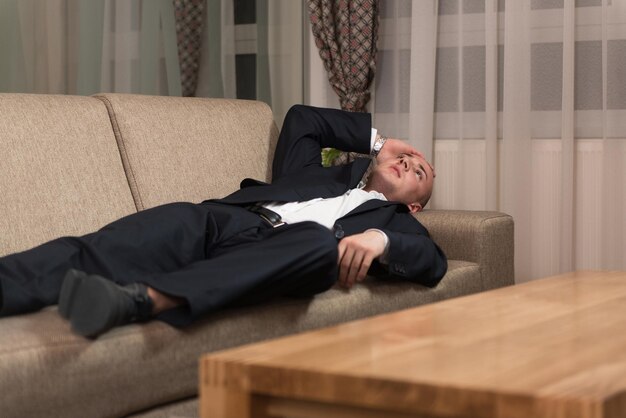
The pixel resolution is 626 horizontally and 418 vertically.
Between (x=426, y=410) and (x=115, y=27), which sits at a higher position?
(x=115, y=27)

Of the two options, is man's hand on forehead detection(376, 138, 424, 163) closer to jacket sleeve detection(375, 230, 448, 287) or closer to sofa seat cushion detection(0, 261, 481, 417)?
jacket sleeve detection(375, 230, 448, 287)

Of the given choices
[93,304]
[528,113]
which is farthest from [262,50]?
[93,304]

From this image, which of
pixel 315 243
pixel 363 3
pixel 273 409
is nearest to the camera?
pixel 273 409

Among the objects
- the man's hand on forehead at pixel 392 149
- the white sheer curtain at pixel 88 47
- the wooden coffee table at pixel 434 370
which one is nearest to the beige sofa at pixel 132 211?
the man's hand on forehead at pixel 392 149

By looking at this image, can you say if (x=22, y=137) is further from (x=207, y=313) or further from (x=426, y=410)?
(x=426, y=410)

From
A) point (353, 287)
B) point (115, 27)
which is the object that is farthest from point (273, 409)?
point (115, 27)

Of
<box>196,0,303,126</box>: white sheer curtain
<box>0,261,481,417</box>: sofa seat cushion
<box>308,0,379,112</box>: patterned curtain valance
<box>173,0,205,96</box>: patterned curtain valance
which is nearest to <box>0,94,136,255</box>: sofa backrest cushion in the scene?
<box>0,261,481,417</box>: sofa seat cushion

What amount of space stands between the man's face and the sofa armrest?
69 mm

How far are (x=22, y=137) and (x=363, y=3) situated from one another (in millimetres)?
1880

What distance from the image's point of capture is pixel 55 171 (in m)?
2.54

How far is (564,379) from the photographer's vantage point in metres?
1.26

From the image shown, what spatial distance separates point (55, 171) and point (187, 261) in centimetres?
46

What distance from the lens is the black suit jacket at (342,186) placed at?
2475 millimetres

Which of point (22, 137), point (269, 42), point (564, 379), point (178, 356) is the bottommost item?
point (178, 356)
